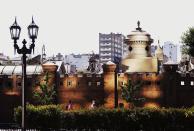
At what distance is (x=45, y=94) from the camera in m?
41.3

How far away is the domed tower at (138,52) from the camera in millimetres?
53562

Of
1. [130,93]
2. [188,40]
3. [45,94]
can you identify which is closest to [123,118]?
[130,93]

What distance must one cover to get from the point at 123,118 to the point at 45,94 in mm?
13871

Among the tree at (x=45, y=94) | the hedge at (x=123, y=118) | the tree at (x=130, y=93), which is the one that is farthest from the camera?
the tree at (x=130, y=93)

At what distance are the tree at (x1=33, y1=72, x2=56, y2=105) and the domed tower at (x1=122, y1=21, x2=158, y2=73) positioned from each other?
46.9 feet

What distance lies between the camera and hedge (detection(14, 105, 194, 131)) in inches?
1093

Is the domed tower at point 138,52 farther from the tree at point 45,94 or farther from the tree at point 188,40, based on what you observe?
the tree at point 45,94

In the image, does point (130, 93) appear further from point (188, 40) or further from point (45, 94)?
point (188, 40)

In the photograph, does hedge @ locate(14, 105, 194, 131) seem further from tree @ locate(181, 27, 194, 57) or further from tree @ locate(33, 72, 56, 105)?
tree @ locate(181, 27, 194, 57)

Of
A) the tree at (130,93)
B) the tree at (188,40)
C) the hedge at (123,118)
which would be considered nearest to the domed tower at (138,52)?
the tree at (188,40)

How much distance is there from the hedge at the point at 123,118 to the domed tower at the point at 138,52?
80.1 ft

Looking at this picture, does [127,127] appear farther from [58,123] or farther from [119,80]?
[119,80]

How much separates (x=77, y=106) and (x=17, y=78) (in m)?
6.28

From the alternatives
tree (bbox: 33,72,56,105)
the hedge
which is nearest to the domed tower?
tree (bbox: 33,72,56,105)
